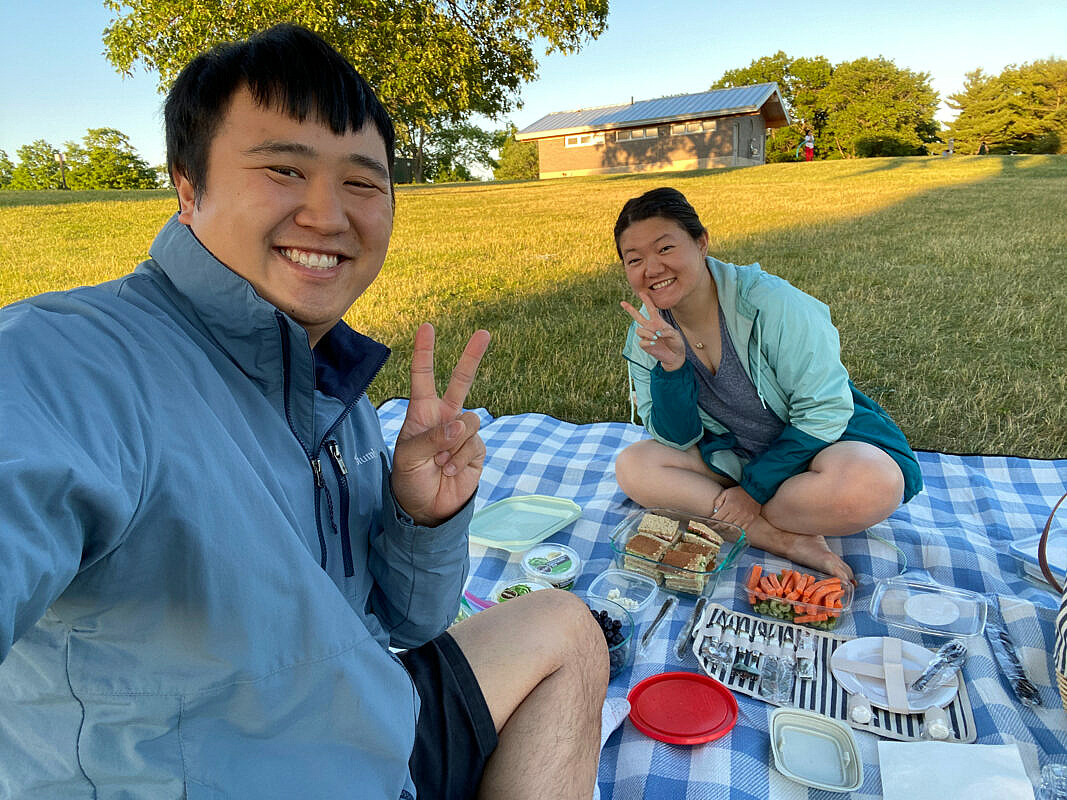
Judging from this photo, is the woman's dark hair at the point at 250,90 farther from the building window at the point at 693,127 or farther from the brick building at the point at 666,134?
the building window at the point at 693,127

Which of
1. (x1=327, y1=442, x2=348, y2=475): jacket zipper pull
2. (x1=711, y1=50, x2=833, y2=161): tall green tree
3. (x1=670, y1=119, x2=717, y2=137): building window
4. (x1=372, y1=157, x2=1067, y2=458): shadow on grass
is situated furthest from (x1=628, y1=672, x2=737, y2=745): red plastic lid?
(x1=711, y1=50, x2=833, y2=161): tall green tree

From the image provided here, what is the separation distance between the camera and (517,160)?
62.5 meters

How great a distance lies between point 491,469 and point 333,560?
6.62 feet

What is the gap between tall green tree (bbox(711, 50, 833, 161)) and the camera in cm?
4391

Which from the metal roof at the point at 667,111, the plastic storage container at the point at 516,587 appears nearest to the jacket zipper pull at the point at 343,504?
the plastic storage container at the point at 516,587

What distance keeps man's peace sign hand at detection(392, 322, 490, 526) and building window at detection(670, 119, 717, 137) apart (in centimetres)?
3490

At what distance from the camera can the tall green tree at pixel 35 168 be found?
29.6 metres

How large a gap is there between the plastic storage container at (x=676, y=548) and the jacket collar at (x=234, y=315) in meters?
1.48

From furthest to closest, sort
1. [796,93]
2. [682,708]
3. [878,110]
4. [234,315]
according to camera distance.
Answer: [796,93] → [878,110] → [682,708] → [234,315]

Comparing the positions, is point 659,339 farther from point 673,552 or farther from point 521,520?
point 521,520

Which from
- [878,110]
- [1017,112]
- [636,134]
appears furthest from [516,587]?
[878,110]

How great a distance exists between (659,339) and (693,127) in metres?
34.3

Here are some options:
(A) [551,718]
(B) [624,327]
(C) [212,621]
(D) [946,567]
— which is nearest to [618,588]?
(A) [551,718]

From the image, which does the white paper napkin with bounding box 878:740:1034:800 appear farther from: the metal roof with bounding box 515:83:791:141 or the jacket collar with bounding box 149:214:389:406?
the metal roof with bounding box 515:83:791:141
